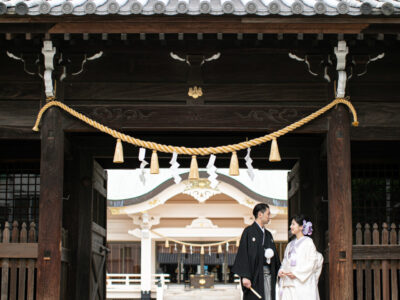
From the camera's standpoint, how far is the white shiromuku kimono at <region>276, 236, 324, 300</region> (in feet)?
25.4

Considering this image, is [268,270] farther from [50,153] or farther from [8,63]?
[8,63]

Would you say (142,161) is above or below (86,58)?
below

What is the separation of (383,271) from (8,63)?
17.1 ft

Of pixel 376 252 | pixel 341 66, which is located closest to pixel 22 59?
pixel 341 66

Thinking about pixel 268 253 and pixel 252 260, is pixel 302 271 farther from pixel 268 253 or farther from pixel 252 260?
pixel 252 260

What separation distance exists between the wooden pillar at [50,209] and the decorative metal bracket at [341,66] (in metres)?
3.31

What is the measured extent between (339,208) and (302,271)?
88 cm

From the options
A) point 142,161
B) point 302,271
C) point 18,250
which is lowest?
point 302,271

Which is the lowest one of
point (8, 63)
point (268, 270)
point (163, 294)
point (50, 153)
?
point (163, 294)

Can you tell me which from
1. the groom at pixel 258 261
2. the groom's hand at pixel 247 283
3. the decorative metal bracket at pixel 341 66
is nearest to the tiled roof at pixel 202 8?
the decorative metal bracket at pixel 341 66

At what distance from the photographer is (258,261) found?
799 centimetres

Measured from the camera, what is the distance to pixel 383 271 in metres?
7.69

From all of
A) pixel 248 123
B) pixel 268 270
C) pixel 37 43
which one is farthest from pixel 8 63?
pixel 268 270

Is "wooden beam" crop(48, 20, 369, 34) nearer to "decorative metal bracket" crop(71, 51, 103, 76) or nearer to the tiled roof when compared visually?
the tiled roof
